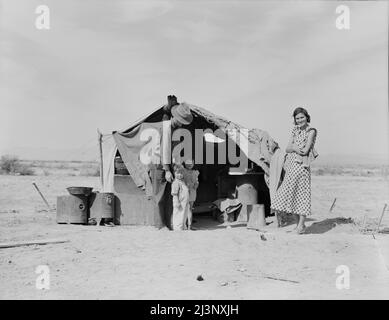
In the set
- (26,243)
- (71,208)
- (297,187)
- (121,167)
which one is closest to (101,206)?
(71,208)

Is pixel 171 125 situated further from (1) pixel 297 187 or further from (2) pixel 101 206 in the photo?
(1) pixel 297 187

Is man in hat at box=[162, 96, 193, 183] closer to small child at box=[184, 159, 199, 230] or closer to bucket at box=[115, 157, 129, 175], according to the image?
small child at box=[184, 159, 199, 230]

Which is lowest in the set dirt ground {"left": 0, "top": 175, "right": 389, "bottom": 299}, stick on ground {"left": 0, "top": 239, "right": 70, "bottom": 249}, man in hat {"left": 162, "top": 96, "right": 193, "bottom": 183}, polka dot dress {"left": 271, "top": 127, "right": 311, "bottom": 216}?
dirt ground {"left": 0, "top": 175, "right": 389, "bottom": 299}

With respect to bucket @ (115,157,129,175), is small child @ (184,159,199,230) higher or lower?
lower

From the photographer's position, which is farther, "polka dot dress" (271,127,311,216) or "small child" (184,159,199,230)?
"small child" (184,159,199,230)

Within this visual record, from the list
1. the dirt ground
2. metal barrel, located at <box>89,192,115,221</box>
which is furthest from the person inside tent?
metal barrel, located at <box>89,192,115,221</box>

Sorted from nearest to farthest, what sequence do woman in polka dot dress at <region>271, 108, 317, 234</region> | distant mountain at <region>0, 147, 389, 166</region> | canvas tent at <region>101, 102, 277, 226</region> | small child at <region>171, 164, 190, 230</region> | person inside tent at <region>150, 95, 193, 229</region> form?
1. woman in polka dot dress at <region>271, 108, 317, 234</region>
2. small child at <region>171, 164, 190, 230</region>
3. person inside tent at <region>150, 95, 193, 229</region>
4. canvas tent at <region>101, 102, 277, 226</region>
5. distant mountain at <region>0, 147, 389, 166</region>

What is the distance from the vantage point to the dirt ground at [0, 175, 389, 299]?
4.72m

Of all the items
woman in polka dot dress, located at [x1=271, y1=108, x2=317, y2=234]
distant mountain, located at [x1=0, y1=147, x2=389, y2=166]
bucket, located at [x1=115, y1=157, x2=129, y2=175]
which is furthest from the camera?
distant mountain, located at [x1=0, y1=147, x2=389, y2=166]
